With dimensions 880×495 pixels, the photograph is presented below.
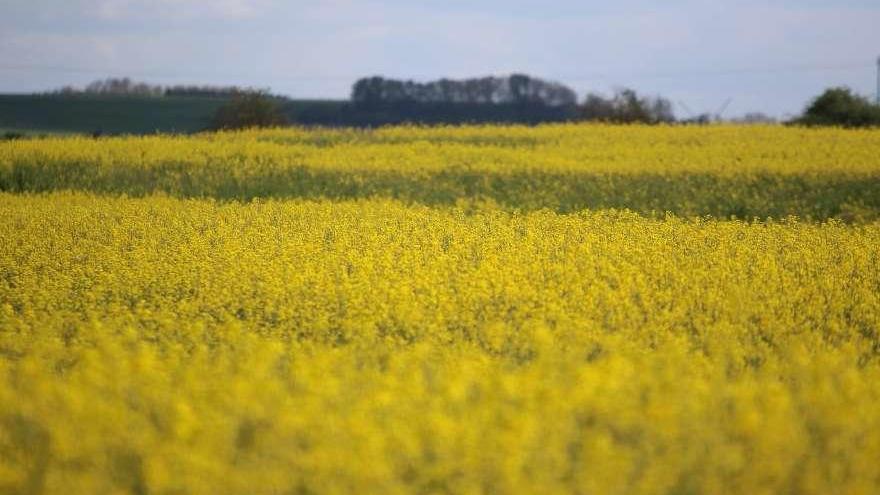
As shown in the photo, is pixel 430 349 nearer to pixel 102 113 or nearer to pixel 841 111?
pixel 841 111

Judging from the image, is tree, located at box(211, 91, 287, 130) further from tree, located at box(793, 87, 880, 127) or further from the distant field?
tree, located at box(793, 87, 880, 127)

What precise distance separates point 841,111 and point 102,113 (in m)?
27.3

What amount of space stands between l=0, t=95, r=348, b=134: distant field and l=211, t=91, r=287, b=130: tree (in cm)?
1032

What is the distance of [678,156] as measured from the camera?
22.5 meters

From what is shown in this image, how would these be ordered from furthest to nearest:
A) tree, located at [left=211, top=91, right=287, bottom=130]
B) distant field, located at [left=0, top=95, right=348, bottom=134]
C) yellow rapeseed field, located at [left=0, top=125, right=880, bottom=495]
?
distant field, located at [left=0, top=95, right=348, bottom=134] < tree, located at [left=211, top=91, right=287, bottom=130] < yellow rapeseed field, located at [left=0, top=125, right=880, bottom=495]

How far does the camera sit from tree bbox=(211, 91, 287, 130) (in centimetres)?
3250

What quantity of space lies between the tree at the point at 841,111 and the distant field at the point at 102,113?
19.0 metres

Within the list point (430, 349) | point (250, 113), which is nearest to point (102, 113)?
point (250, 113)

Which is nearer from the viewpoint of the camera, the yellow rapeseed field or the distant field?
the yellow rapeseed field

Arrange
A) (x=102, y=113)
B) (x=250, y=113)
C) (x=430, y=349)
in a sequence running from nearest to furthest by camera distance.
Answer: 1. (x=430, y=349)
2. (x=250, y=113)
3. (x=102, y=113)

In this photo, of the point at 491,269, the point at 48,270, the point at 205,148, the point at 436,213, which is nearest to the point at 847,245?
the point at 491,269

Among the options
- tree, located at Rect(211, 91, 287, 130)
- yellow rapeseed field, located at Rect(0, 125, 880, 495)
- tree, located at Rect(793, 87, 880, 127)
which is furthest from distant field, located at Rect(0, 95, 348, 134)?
yellow rapeseed field, located at Rect(0, 125, 880, 495)

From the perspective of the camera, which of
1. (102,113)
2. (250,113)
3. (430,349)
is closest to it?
(430,349)

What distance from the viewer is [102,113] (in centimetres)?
4916
